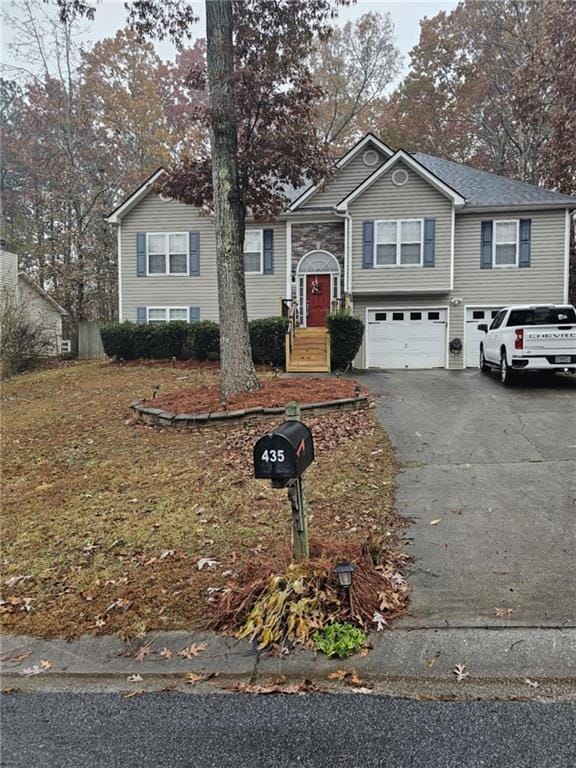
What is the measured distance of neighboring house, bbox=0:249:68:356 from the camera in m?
19.4

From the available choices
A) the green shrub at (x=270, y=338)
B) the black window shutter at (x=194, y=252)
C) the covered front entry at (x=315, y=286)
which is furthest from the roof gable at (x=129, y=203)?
the green shrub at (x=270, y=338)

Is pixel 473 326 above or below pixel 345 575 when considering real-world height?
above

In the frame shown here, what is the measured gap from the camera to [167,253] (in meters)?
19.0

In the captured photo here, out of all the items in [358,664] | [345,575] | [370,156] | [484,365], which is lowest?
[358,664]

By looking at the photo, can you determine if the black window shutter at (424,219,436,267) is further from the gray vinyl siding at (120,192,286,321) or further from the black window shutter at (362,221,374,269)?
the gray vinyl siding at (120,192,286,321)

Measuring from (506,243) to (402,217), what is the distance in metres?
3.57

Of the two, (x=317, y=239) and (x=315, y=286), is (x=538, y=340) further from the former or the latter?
(x=317, y=239)

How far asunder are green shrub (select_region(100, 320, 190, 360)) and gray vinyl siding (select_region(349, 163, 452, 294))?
6.03 metres

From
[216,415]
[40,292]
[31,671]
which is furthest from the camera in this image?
[40,292]

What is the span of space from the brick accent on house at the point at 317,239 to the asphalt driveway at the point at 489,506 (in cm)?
941

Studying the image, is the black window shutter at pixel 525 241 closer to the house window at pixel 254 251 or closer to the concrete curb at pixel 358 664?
the house window at pixel 254 251

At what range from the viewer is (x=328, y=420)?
8.16 m

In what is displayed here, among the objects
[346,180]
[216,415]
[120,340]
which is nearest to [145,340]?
[120,340]

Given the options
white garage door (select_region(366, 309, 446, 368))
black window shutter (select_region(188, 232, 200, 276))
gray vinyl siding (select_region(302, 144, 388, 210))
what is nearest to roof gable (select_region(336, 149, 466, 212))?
gray vinyl siding (select_region(302, 144, 388, 210))
